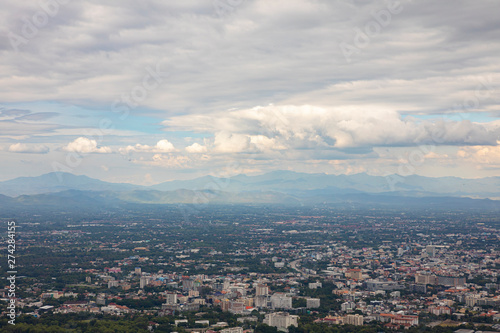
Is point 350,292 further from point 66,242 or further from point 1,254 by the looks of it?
point 66,242

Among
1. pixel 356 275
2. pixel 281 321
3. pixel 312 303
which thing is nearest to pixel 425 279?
pixel 356 275

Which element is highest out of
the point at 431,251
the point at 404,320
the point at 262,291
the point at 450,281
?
the point at 431,251

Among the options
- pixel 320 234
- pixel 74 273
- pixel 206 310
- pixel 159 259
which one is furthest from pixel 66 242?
pixel 206 310

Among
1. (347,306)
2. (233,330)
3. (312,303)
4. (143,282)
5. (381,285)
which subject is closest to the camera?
(233,330)

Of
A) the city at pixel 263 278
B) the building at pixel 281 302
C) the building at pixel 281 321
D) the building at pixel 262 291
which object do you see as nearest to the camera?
the building at pixel 281 321

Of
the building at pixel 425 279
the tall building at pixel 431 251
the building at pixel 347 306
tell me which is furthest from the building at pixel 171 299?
the tall building at pixel 431 251

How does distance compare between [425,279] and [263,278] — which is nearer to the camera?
[425,279]

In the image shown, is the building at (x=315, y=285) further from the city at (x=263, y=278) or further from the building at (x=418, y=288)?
the building at (x=418, y=288)

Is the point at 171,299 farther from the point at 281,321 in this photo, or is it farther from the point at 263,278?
the point at 263,278

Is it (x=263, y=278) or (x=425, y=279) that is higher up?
(x=425, y=279)

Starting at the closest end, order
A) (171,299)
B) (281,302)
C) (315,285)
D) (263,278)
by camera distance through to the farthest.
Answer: (281,302) → (171,299) → (315,285) → (263,278)

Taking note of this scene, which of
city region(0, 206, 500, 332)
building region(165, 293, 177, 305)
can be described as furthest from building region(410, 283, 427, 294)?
building region(165, 293, 177, 305)
